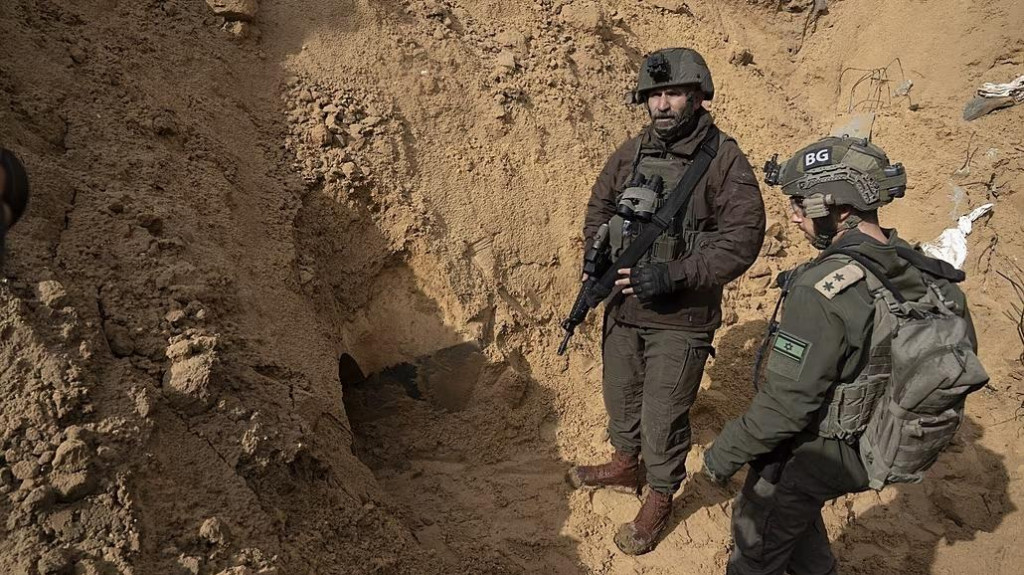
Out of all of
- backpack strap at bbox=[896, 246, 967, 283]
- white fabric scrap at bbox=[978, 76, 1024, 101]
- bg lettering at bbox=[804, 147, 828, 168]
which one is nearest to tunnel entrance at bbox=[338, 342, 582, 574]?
bg lettering at bbox=[804, 147, 828, 168]

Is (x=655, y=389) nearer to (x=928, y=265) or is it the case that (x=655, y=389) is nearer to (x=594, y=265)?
(x=594, y=265)

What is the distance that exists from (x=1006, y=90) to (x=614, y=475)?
4.91 m

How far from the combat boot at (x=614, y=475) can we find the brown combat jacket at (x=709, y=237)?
939 millimetres

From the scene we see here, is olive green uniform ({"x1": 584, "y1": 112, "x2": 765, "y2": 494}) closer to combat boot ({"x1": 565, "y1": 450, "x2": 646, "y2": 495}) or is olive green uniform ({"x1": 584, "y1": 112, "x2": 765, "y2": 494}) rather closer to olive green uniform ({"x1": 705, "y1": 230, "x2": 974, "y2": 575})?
combat boot ({"x1": 565, "y1": 450, "x2": 646, "y2": 495})

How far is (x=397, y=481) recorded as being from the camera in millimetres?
3764

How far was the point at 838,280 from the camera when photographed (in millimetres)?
2250

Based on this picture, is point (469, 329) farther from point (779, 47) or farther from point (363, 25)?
point (779, 47)

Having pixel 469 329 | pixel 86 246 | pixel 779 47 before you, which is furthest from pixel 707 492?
pixel 779 47

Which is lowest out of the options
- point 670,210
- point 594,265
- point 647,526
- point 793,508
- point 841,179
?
point 647,526

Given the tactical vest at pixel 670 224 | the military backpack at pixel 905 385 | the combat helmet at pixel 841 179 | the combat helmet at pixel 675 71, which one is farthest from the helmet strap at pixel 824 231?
the combat helmet at pixel 675 71

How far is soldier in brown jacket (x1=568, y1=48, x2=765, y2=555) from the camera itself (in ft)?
9.98

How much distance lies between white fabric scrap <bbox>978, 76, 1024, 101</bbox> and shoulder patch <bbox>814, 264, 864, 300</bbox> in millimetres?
4652

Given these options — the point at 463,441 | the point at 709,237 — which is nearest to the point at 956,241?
the point at 709,237

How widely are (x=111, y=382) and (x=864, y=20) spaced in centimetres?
724
